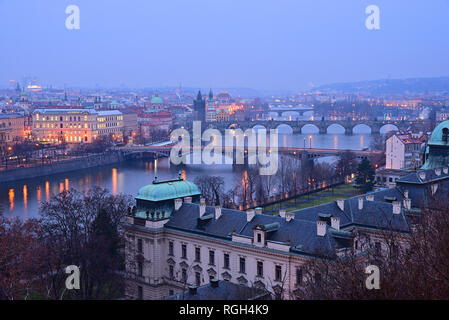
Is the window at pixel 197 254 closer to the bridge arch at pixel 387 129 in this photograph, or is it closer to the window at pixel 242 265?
the window at pixel 242 265

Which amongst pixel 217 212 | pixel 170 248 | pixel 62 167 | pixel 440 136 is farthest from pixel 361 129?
pixel 217 212

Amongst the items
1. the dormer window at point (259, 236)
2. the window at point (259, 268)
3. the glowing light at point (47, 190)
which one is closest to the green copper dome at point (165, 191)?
the dormer window at point (259, 236)

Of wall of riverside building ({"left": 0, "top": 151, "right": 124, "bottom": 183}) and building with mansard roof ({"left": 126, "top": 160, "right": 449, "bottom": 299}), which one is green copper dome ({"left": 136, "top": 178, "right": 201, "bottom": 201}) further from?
wall of riverside building ({"left": 0, "top": 151, "right": 124, "bottom": 183})

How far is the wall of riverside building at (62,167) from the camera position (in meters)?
43.5

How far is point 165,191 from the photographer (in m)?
17.7

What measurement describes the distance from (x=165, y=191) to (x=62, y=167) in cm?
3270

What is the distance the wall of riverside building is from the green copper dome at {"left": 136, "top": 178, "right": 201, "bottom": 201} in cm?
2752

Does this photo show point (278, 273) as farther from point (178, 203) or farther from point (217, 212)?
point (178, 203)

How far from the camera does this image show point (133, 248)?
1756 cm

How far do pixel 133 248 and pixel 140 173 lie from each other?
30.2 meters

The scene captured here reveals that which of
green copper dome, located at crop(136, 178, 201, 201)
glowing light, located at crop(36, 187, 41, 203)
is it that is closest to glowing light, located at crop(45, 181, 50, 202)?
glowing light, located at crop(36, 187, 41, 203)

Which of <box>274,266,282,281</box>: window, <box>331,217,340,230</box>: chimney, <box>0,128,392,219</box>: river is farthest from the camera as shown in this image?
<box>0,128,392,219</box>: river

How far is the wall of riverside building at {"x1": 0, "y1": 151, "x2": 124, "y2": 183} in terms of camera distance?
43.5 m
